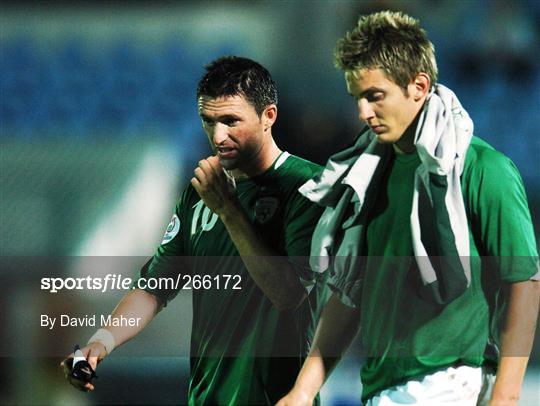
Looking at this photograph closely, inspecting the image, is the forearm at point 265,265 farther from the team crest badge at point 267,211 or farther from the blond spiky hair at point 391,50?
the blond spiky hair at point 391,50

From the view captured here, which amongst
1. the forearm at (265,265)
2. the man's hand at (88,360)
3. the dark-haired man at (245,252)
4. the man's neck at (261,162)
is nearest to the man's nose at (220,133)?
the dark-haired man at (245,252)

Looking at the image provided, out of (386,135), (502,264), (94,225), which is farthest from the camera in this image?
(94,225)

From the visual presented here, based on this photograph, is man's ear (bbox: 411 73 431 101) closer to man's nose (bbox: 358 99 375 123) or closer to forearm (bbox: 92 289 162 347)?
man's nose (bbox: 358 99 375 123)

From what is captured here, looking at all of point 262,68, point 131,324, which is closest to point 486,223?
point 262,68

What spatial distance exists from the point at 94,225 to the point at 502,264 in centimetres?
138

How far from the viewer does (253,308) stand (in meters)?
3.23

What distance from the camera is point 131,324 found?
337 centimetres

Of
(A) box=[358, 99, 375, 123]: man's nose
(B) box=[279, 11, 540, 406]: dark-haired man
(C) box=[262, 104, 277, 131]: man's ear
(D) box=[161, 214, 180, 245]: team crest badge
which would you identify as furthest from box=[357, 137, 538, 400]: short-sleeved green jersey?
(D) box=[161, 214, 180, 245]: team crest badge

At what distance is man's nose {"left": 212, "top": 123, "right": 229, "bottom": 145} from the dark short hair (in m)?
0.10

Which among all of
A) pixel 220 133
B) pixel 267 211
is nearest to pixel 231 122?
pixel 220 133

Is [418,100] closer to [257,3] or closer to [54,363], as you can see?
[257,3]

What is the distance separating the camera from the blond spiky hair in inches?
117

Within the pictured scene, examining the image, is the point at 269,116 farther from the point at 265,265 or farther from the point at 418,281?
the point at 418,281

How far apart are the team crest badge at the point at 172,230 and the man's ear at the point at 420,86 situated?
0.89 m
